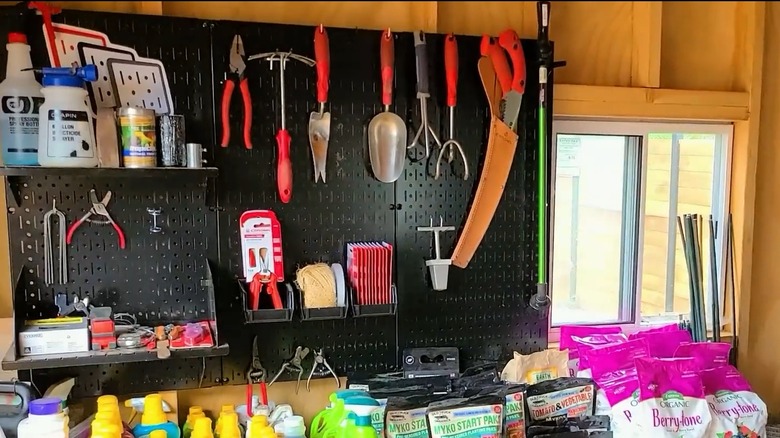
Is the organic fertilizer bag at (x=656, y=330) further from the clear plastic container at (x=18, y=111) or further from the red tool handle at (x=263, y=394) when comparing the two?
the clear plastic container at (x=18, y=111)

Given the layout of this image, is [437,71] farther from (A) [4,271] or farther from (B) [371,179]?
(A) [4,271]

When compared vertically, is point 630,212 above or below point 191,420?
above

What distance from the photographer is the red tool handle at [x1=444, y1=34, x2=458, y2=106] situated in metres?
1.77

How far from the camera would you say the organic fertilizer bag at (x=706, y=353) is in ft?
6.08

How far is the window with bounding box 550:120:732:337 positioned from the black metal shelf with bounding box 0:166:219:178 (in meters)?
1.05

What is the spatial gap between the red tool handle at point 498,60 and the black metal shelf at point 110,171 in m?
0.76

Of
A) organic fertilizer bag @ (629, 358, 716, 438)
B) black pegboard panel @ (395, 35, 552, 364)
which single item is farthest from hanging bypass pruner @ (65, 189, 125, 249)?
organic fertilizer bag @ (629, 358, 716, 438)

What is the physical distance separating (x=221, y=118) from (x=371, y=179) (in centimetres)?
41

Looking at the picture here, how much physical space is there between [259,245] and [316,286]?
173mm

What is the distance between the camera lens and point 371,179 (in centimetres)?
179

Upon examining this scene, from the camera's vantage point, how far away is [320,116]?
1731 millimetres

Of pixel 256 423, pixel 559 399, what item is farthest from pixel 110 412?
pixel 559 399

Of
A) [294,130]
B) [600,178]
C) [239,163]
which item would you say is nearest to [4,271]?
[239,163]

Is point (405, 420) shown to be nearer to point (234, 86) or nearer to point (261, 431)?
point (261, 431)
